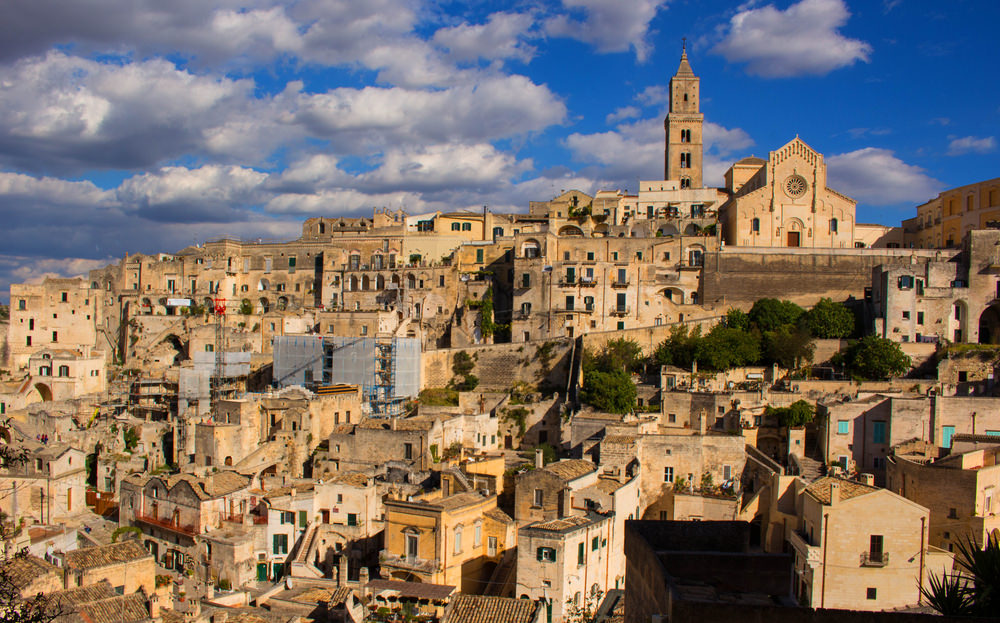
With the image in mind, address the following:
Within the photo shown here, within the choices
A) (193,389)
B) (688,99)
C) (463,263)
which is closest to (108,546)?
(193,389)

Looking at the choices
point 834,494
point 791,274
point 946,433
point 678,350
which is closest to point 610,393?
point 678,350

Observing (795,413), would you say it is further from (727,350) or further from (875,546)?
(875,546)

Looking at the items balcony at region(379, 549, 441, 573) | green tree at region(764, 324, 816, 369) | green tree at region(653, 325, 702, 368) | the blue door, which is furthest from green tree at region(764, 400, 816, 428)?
balcony at region(379, 549, 441, 573)

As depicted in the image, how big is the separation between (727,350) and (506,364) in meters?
10.3

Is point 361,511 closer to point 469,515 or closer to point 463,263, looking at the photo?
point 469,515

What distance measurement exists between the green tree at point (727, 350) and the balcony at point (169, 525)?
20528 mm

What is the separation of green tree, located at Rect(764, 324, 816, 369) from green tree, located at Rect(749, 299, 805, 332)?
2222 millimetres

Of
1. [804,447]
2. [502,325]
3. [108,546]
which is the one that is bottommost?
[108,546]

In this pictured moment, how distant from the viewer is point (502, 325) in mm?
39938

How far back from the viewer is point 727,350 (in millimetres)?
32688

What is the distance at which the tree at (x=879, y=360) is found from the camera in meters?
31.2

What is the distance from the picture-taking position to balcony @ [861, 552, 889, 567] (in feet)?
58.6

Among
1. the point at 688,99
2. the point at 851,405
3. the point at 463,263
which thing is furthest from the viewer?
the point at 688,99

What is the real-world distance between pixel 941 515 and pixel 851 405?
21.0 ft
